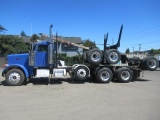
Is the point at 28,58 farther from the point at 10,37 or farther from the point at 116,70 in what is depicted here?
the point at 10,37

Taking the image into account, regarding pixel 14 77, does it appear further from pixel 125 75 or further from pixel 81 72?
pixel 125 75

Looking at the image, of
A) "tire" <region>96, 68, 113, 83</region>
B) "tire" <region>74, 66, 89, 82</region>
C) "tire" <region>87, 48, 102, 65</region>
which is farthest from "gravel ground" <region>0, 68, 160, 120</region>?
"tire" <region>87, 48, 102, 65</region>

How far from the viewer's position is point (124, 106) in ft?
26.9

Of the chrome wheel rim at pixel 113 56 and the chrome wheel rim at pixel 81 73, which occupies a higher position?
the chrome wheel rim at pixel 113 56

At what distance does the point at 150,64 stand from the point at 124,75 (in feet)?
7.79

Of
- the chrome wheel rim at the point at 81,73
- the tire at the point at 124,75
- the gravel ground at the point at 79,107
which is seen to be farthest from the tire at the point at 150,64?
the gravel ground at the point at 79,107

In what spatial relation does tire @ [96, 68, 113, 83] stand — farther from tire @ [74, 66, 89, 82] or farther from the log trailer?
tire @ [74, 66, 89, 82]

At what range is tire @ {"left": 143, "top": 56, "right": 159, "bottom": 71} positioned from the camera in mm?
16500

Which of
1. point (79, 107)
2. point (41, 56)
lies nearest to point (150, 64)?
point (41, 56)

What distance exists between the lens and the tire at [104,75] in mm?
15195

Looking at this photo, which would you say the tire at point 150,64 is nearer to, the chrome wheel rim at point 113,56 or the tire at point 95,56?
the chrome wheel rim at point 113,56

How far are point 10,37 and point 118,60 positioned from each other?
3193 centimetres

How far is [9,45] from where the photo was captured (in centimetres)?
4244

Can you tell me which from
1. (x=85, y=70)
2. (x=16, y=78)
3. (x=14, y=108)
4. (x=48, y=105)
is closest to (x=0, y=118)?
(x=14, y=108)
